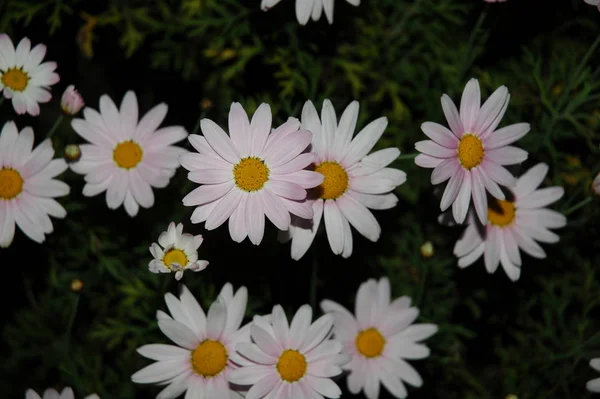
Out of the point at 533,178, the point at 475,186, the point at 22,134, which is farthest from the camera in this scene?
the point at 533,178

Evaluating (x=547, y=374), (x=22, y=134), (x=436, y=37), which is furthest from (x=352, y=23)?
(x=547, y=374)

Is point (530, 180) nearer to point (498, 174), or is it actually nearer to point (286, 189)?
point (498, 174)

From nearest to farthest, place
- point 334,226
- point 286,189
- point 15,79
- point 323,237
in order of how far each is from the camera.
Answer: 1. point 286,189
2. point 334,226
3. point 15,79
4. point 323,237

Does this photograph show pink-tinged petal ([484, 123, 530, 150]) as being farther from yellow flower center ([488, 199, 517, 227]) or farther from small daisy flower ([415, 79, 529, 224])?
yellow flower center ([488, 199, 517, 227])

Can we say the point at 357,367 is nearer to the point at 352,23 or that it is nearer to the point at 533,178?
the point at 533,178

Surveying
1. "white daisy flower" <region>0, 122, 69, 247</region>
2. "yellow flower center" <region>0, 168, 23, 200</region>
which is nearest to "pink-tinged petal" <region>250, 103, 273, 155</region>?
"white daisy flower" <region>0, 122, 69, 247</region>

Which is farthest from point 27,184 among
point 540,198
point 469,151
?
point 540,198
